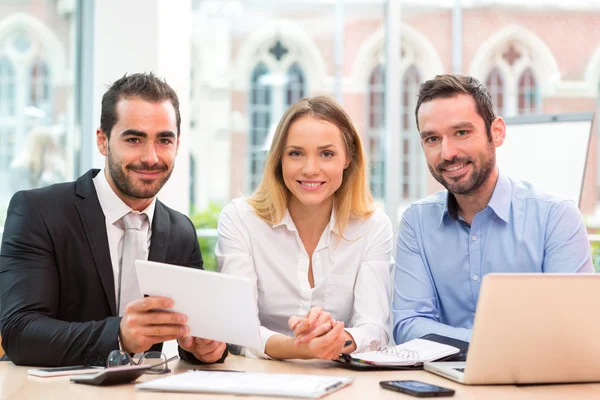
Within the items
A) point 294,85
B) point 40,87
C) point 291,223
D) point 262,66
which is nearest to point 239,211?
point 291,223

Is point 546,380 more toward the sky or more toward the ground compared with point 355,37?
more toward the ground

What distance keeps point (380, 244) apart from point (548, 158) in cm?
161

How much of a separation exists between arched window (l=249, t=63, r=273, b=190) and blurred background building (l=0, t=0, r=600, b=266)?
0.02 metres

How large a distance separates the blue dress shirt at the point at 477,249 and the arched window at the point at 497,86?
20.5 ft

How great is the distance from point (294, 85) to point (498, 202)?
5551mm

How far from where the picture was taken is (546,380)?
1.66 metres

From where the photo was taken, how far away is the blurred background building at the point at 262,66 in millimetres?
4406

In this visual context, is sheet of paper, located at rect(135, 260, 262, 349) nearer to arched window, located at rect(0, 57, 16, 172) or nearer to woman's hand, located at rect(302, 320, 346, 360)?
woman's hand, located at rect(302, 320, 346, 360)

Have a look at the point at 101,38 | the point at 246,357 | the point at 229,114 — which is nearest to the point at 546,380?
the point at 246,357

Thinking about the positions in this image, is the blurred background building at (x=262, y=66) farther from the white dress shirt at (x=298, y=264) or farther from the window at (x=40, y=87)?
the white dress shirt at (x=298, y=264)

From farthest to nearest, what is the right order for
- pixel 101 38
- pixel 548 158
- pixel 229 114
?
pixel 229 114 < pixel 101 38 < pixel 548 158

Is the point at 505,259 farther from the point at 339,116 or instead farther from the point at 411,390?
the point at 411,390

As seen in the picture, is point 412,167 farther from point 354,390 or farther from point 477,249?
point 354,390

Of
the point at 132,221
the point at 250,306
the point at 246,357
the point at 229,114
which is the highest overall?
the point at 229,114
